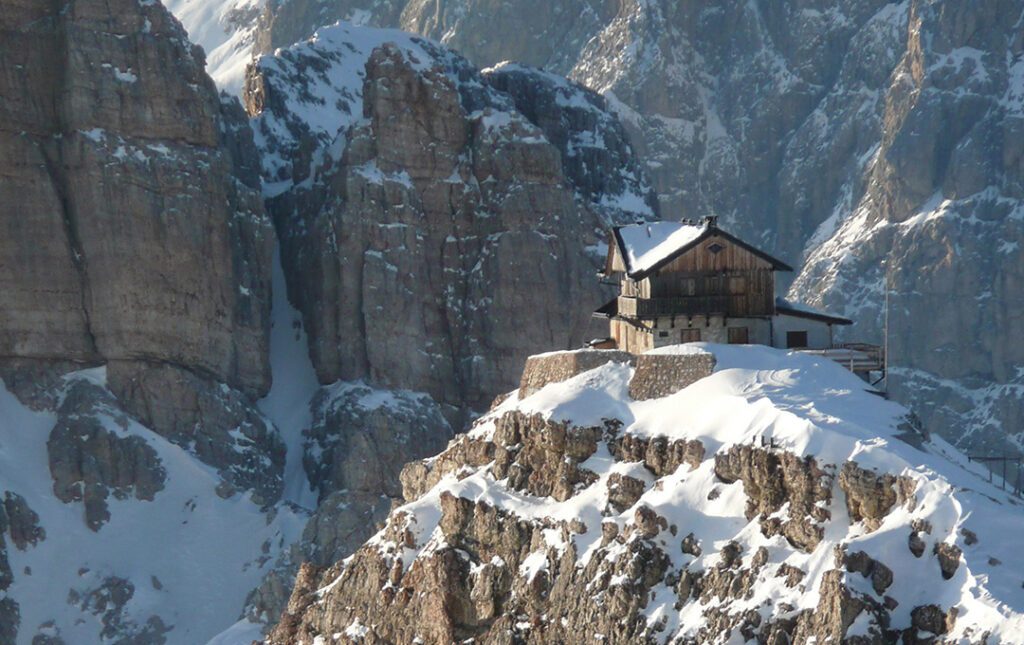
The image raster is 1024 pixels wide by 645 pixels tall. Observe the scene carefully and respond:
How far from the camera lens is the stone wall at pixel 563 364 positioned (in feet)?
364

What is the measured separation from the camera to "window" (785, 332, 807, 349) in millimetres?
117000

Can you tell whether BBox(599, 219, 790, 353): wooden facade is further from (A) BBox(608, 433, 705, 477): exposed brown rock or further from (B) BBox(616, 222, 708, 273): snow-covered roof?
(A) BBox(608, 433, 705, 477): exposed brown rock

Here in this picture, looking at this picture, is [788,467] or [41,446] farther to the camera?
[41,446]

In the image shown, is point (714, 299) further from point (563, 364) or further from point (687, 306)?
point (563, 364)

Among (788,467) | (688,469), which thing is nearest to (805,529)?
(788,467)

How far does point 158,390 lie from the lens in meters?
199

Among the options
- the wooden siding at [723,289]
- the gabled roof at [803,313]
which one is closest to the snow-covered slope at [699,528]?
the wooden siding at [723,289]

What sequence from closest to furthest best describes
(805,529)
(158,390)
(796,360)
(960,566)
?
(960,566)
(805,529)
(796,360)
(158,390)

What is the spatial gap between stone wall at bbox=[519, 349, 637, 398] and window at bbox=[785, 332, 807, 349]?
30.0ft

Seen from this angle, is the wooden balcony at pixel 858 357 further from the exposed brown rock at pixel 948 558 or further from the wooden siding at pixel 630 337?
the exposed brown rock at pixel 948 558

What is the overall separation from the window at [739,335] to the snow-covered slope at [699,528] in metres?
8.72

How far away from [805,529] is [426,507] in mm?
24910

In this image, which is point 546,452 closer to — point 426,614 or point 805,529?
point 426,614

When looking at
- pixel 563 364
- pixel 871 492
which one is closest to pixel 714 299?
pixel 563 364
